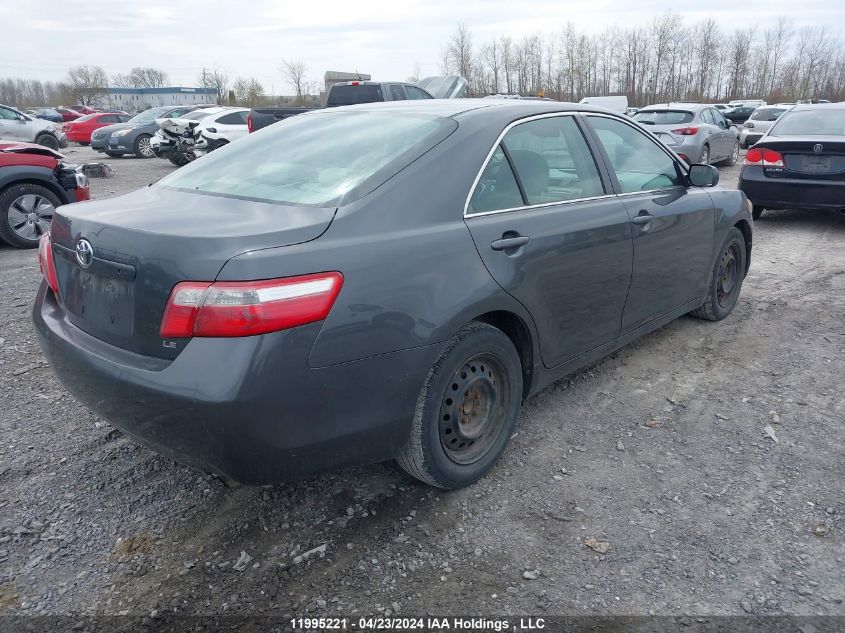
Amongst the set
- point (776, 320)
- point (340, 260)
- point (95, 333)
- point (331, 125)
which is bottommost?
point (776, 320)

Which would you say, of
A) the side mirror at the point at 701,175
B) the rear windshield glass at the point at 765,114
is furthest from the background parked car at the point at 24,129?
the rear windshield glass at the point at 765,114

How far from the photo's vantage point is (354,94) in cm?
1505

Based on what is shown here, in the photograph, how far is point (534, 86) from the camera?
Answer: 73188 mm

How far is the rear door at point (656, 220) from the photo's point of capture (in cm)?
371

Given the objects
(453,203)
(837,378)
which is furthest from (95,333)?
(837,378)

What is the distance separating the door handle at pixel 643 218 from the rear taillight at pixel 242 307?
83.4 inches

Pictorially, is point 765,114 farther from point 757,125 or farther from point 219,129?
point 219,129

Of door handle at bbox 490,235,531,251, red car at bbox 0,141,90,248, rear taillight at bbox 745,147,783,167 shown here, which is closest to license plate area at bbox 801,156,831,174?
rear taillight at bbox 745,147,783,167

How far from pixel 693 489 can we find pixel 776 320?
2.76m

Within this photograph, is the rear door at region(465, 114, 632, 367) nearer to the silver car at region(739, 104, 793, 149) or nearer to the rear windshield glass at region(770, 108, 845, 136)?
the rear windshield glass at region(770, 108, 845, 136)

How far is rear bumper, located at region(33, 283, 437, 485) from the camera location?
2.11 m

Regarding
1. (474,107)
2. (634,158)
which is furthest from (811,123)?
(474,107)

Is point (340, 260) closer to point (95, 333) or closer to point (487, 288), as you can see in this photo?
point (487, 288)

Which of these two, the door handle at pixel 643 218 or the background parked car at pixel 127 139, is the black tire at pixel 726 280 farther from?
the background parked car at pixel 127 139
